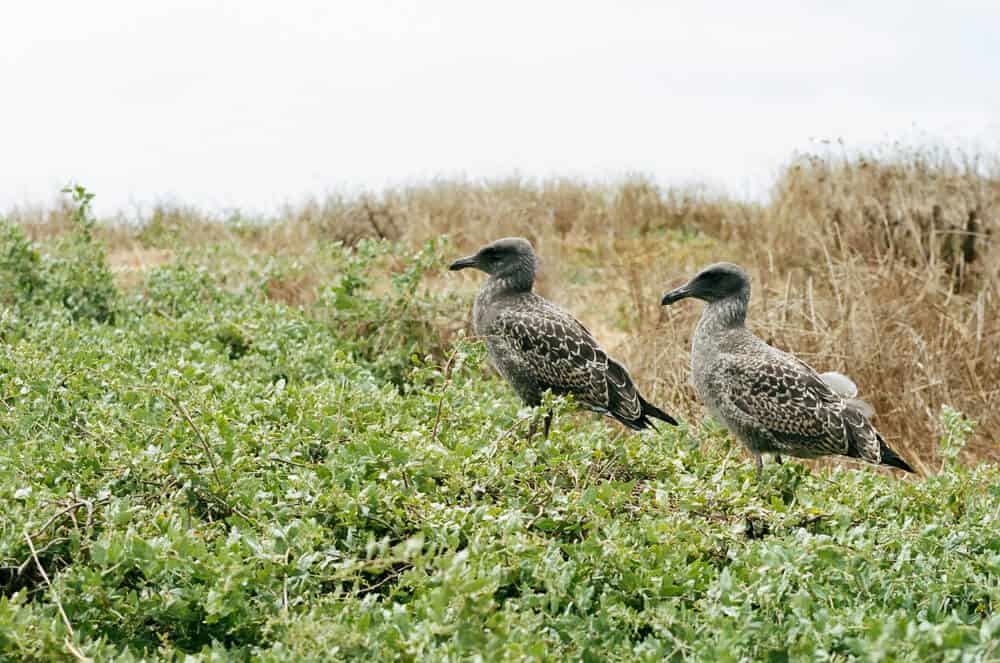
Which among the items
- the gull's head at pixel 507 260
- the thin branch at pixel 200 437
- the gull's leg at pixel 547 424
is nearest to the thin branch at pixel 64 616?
the thin branch at pixel 200 437

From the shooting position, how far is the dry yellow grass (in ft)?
31.7

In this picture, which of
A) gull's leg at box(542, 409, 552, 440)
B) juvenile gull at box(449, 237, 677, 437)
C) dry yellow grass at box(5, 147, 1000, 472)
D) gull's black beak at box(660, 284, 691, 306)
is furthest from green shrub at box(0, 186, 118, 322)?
gull's black beak at box(660, 284, 691, 306)

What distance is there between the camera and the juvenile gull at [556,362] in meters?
6.99

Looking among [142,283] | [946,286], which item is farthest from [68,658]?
[946,286]

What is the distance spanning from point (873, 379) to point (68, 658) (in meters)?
7.29

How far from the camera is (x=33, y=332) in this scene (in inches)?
343

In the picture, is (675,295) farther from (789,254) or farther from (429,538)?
(789,254)

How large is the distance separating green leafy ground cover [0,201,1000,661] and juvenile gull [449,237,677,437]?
0.24 metres

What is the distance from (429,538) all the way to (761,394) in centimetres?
257

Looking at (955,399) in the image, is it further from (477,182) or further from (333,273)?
(477,182)

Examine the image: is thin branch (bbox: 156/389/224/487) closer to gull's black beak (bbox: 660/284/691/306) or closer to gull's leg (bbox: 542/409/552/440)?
gull's leg (bbox: 542/409/552/440)

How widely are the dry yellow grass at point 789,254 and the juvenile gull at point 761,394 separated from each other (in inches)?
97.1

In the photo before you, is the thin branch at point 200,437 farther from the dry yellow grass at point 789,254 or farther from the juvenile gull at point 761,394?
the dry yellow grass at point 789,254

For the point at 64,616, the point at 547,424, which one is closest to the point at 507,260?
the point at 547,424
